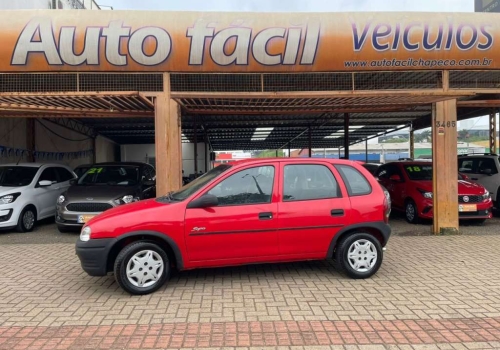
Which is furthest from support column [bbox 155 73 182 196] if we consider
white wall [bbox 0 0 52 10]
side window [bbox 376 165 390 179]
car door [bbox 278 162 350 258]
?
white wall [bbox 0 0 52 10]

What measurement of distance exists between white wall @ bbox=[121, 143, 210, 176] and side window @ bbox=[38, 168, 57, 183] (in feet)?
45.9

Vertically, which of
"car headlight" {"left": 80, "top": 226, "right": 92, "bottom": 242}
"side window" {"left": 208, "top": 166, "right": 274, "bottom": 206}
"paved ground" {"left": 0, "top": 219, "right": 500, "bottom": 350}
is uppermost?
"side window" {"left": 208, "top": 166, "right": 274, "bottom": 206}

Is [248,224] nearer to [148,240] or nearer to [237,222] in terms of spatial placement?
[237,222]

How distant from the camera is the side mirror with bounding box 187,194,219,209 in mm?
4531

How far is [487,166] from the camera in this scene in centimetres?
1079

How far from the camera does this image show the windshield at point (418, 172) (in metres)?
9.76

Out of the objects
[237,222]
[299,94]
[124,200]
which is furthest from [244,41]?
[237,222]

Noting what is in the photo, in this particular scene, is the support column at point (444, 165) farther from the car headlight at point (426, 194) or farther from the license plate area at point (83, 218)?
the license plate area at point (83, 218)

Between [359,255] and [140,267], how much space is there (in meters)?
2.84

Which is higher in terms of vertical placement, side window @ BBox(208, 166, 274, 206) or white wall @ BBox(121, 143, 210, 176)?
white wall @ BBox(121, 143, 210, 176)

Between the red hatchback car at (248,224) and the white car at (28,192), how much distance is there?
4.71 meters

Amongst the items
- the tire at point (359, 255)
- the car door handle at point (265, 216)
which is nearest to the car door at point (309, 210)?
the car door handle at point (265, 216)

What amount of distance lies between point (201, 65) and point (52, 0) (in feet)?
39.9

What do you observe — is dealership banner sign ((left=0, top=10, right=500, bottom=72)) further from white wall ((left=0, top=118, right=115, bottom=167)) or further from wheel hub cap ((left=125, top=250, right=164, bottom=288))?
white wall ((left=0, top=118, right=115, bottom=167))
